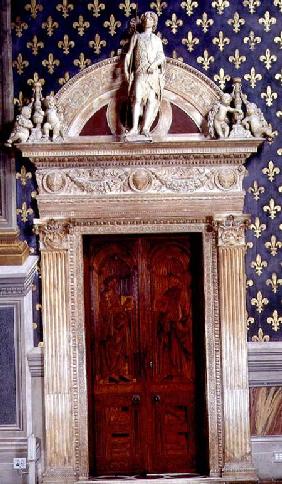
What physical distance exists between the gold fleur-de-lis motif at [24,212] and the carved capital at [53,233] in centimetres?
15

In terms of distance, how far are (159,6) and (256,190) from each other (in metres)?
1.79

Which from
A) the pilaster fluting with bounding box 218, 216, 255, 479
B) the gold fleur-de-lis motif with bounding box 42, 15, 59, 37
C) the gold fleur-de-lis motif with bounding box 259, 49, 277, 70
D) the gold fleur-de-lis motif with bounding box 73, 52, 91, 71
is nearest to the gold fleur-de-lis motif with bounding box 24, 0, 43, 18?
the gold fleur-de-lis motif with bounding box 42, 15, 59, 37

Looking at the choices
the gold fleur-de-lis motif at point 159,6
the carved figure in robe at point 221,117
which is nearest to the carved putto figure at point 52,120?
the gold fleur-de-lis motif at point 159,6

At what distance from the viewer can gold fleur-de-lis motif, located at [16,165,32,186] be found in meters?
7.97

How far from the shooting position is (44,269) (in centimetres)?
795

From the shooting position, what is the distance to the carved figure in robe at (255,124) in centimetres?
779

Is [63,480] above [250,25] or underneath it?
underneath

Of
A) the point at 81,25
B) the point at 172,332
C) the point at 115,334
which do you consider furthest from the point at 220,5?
the point at 115,334

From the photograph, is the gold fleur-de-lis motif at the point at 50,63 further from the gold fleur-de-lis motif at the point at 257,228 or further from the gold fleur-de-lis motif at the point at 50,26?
the gold fleur-de-lis motif at the point at 257,228

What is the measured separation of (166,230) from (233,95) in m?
1.28

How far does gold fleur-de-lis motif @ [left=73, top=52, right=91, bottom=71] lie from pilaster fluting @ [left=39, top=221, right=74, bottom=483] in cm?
142

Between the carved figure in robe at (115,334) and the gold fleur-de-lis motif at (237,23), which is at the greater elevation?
the gold fleur-de-lis motif at (237,23)

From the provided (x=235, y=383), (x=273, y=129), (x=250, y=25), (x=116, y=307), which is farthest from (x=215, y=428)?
(x=250, y=25)

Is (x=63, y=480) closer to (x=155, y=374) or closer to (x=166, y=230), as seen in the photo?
(x=155, y=374)
